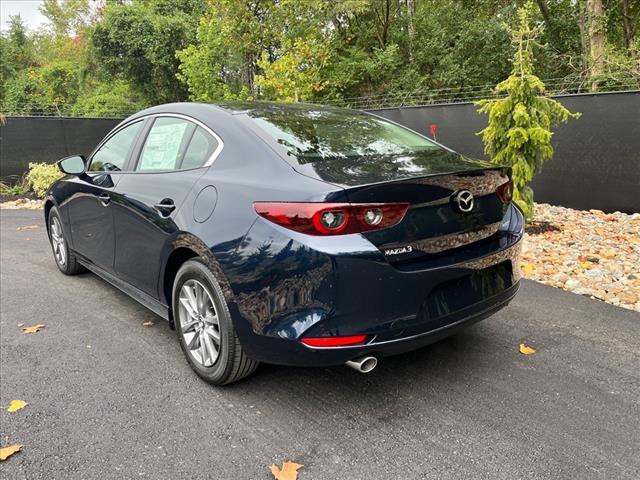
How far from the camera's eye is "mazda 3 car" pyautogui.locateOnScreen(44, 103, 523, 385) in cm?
218

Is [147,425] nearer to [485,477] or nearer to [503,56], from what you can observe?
[485,477]

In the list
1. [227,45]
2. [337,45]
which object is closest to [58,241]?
[227,45]

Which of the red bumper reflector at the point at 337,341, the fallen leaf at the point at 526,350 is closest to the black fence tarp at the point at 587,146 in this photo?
the fallen leaf at the point at 526,350

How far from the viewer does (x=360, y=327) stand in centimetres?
219

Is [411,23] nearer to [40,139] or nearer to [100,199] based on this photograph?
[40,139]

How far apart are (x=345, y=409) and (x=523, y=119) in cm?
440

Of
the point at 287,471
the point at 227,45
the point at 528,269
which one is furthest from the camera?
the point at 227,45

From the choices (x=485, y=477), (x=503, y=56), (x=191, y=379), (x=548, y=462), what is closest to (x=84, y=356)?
(x=191, y=379)

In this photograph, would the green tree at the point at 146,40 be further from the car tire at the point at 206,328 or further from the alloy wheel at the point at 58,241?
the car tire at the point at 206,328

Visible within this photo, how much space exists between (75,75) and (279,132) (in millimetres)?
30815

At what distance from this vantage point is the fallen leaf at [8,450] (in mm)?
2269

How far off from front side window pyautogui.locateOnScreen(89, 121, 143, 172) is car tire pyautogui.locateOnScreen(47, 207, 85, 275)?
0.98 metres

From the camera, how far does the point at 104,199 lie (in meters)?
3.67

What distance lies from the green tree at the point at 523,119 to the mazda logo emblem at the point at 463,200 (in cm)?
362
